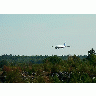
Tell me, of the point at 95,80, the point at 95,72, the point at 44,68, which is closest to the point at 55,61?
the point at 44,68

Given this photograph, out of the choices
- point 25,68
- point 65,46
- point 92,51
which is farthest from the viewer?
point 92,51

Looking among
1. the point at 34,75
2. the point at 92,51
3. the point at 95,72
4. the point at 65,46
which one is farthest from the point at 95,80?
the point at 92,51

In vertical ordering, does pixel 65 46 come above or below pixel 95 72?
above

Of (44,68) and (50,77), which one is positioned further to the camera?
(44,68)

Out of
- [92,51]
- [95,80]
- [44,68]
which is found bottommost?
[95,80]

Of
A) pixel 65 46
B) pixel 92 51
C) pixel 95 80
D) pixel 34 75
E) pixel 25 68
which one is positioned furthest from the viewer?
pixel 92 51

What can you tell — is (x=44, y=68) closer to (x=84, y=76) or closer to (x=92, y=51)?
(x=84, y=76)

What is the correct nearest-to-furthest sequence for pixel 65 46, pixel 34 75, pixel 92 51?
pixel 65 46, pixel 34 75, pixel 92 51

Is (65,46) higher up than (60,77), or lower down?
higher up

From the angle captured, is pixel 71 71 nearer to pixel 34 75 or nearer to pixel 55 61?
pixel 34 75
